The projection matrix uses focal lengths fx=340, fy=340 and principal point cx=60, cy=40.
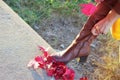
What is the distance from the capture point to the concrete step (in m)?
2.62

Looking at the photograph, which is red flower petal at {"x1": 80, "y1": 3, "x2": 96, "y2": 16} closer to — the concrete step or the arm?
the arm

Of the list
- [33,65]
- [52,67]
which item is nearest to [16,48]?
[33,65]

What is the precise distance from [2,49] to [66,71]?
0.60 metres

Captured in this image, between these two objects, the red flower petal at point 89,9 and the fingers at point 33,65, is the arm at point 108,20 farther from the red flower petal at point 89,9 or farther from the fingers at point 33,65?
the fingers at point 33,65

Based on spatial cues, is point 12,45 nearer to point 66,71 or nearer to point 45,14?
point 66,71

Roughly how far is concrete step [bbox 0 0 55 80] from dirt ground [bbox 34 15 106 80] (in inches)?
19.3

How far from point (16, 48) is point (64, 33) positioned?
3.31ft

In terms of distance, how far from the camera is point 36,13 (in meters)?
4.05

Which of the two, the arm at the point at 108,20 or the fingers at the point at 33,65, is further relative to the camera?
the fingers at the point at 33,65

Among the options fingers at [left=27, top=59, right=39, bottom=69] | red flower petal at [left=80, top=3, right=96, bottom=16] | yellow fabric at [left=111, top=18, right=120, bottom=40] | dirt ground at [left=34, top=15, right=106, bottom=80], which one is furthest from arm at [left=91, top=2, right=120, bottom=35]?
dirt ground at [left=34, top=15, right=106, bottom=80]

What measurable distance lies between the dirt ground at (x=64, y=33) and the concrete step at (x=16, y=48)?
1.61ft

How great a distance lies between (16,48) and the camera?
2.90 m

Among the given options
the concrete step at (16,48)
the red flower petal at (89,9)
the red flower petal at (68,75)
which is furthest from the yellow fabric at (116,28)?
the concrete step at (16,48)

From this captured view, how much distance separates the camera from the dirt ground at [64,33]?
11.0 ft
